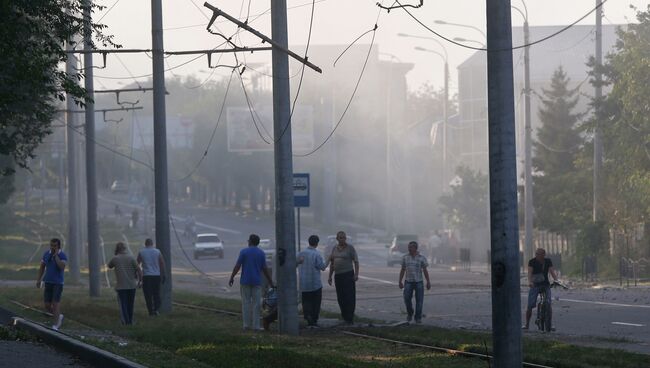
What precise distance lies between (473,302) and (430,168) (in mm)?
90872

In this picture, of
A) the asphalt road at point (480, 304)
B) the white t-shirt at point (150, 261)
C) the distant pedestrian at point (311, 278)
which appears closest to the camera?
the asphalt road at point (480, 304)

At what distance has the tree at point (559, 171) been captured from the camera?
60.9 meters

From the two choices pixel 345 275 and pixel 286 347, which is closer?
pixel 286 347

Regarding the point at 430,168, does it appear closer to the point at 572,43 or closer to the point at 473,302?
the point at 572,43

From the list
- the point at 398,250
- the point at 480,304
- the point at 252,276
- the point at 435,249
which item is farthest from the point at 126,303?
the point at 435,249

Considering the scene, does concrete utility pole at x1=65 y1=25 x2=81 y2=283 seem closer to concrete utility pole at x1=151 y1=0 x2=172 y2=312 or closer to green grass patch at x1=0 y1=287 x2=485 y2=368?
concrete utility pole at x1=151 y1=0 x2=172 y2=312

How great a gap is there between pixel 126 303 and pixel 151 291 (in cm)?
233

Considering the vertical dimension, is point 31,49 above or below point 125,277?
above

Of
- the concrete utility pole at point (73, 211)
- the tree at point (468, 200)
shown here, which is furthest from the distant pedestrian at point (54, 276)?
the tree at point (468, 200)

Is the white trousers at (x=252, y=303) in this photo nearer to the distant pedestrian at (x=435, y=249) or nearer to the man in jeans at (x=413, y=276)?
the man in jeans at (x=413, y=276)

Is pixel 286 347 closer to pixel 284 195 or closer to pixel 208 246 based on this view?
pixel 284 195

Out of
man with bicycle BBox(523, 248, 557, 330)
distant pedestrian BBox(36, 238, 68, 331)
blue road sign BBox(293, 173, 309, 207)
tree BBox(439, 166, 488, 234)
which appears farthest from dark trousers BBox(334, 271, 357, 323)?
tree BBox(439, 166, 488, 234)

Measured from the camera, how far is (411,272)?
82.5 ft

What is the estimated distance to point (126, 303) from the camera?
960 inches
